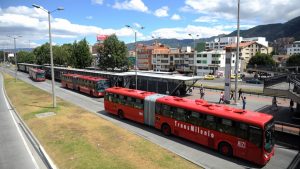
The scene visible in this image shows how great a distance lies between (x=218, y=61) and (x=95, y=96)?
66.4m

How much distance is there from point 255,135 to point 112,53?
58197 millimetres

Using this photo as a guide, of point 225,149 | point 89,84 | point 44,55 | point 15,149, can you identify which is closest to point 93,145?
point 15,149

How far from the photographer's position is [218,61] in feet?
307

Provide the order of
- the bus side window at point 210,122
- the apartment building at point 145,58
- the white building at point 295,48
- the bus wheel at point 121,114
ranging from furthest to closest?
1. the white building at point 295,48
2. the apartment building at point 145,58
3. the bus wheel at point 121,114
4. the bus side window at point 210,122

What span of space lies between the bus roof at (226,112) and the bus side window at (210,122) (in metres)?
0.30

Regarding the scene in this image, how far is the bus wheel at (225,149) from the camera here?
15.7 m

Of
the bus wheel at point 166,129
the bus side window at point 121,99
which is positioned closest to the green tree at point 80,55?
the bus side window at point 121,99

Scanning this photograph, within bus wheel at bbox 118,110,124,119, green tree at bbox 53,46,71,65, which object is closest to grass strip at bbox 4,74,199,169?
bus wheel at bbox 118,110,124,119

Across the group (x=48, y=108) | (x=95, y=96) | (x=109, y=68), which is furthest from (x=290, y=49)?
(x=48, y=108)

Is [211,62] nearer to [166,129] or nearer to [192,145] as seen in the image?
[166,129]

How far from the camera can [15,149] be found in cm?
1603

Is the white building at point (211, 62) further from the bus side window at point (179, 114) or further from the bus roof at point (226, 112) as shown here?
the bus side window at point (179, 114)

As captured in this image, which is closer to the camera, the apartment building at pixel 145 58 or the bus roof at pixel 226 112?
the bus roof at pixel 226 112

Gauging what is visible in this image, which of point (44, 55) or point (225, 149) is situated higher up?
point (44, 55)
